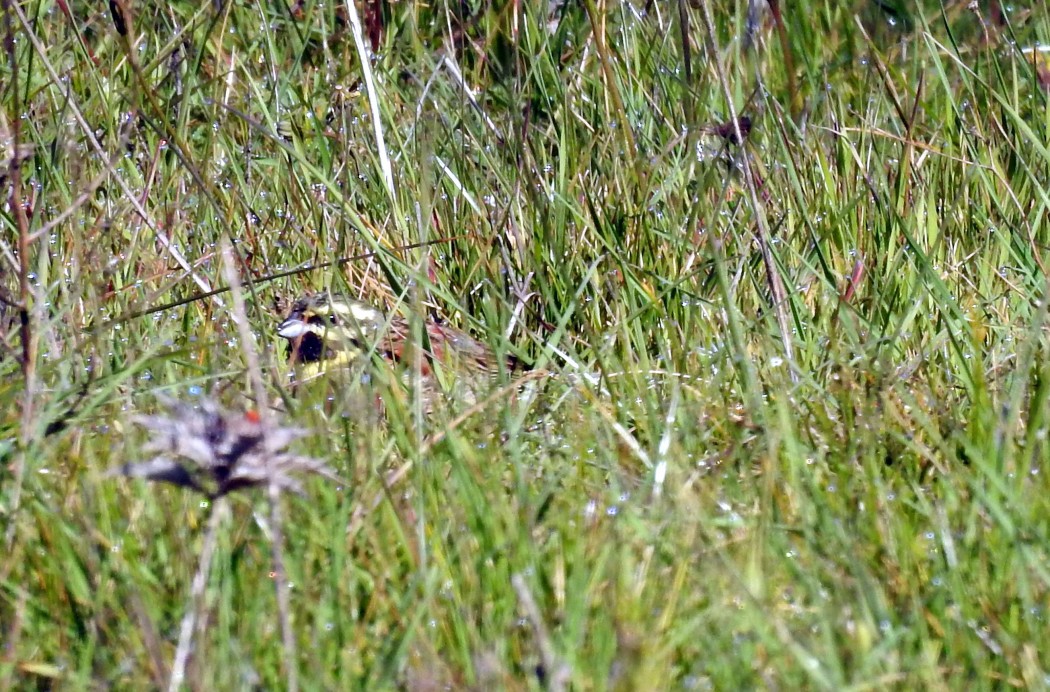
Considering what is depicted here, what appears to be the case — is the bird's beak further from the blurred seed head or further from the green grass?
the blurred seed head

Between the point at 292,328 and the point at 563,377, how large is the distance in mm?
675

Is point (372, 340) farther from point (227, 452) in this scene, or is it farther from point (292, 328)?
point (227, 452)

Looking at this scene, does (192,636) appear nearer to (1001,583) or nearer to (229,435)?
(229,435)

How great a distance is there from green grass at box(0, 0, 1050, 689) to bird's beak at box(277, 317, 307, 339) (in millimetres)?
40

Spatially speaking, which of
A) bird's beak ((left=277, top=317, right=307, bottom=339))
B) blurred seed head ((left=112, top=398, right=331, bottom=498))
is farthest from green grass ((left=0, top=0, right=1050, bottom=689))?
blurred seed head ((left=112, top=398, right=331, bottom=498))

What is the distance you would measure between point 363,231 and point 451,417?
1.38ft

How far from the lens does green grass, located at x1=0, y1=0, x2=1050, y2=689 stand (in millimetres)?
1646

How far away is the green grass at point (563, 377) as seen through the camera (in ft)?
5.40

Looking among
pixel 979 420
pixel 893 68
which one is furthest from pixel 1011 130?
pixel 979 420

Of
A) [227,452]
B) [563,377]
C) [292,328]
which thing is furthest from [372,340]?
[227,452]

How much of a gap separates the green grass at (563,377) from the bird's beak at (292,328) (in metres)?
0.04

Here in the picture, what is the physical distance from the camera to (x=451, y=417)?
239 cm

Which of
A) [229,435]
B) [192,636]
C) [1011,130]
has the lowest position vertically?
[1011,130]

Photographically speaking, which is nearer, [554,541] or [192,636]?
[192,636]
